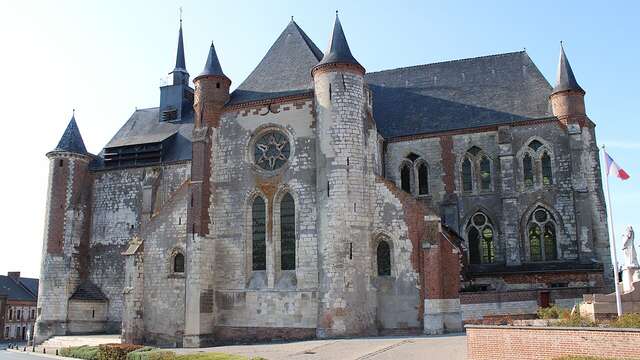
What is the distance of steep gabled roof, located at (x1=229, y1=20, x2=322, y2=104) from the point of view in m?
31.7

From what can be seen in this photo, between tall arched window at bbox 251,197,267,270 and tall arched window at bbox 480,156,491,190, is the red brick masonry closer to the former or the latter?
tall arched window at bbox 251,197,267,270

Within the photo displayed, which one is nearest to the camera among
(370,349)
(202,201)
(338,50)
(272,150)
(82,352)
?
(370,349)

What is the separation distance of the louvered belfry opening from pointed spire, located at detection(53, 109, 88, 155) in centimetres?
173

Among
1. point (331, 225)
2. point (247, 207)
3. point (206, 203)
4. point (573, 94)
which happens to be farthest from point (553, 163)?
point (206, 203)

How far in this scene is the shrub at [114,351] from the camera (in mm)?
26070

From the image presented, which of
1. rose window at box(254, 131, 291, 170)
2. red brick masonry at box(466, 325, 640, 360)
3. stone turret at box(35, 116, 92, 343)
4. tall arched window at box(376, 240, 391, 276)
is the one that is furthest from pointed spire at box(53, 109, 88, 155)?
red brick masonry at box(466, 325, 640, 360)

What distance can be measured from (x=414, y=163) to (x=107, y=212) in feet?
69.4

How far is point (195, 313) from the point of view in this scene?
95.7 ft

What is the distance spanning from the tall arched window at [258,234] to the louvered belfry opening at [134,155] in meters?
13.0

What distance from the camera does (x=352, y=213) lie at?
92.1 ft

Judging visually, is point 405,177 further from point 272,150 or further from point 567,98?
point 567,98

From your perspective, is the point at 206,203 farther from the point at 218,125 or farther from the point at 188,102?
the point at 188,102

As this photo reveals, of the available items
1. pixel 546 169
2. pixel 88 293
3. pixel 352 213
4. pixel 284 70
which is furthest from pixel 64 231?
pixel 546 169

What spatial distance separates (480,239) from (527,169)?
471 cm
